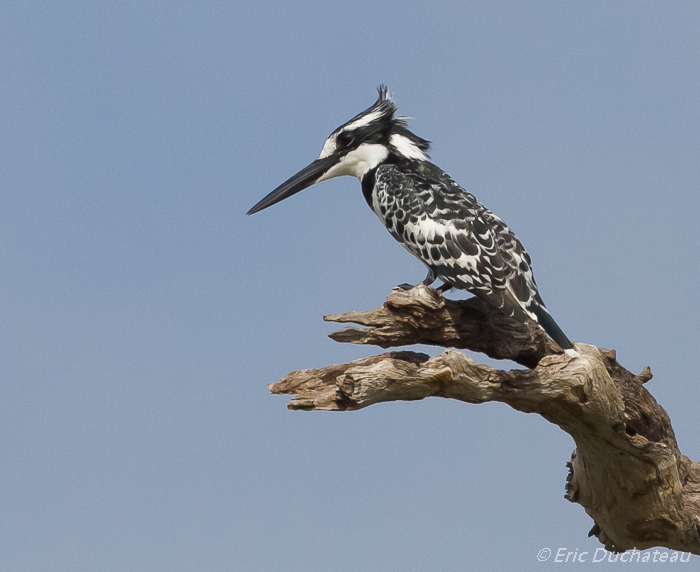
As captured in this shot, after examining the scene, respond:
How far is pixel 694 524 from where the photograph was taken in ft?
23.2

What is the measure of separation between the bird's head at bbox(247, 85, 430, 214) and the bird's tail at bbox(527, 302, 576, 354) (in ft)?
6.62

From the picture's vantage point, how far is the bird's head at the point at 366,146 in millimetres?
8000

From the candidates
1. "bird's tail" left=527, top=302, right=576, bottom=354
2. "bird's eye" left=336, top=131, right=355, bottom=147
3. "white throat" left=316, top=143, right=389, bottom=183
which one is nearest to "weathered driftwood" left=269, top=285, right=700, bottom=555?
"bird's tail" left=527, top=302, right=576, bottom=354

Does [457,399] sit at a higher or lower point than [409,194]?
lower

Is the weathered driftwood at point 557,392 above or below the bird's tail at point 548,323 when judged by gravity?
below

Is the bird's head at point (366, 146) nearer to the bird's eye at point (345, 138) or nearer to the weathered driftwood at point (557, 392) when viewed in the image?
the bird's eye at point (345, 138)

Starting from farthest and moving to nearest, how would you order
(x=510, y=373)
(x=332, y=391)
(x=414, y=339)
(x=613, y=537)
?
(x=613, y=537), (x=414, y=339), (x=510, y=373), (x=332, y=391)

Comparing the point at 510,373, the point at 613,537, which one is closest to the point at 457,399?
the point at 510,373

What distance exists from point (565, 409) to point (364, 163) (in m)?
3.11

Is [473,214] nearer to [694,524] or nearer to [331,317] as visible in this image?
[331,317]

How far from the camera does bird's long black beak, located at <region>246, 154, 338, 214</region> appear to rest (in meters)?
8.22

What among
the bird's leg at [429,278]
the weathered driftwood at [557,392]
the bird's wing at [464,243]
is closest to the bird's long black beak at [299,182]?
the bird's wing at [464,243]

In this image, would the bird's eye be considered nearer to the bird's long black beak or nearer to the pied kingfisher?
the pied kingfisher

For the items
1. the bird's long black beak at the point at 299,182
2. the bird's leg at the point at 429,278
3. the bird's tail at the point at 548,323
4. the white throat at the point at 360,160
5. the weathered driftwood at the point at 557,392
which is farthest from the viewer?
the bird's long black beak at the point at 299,182
